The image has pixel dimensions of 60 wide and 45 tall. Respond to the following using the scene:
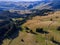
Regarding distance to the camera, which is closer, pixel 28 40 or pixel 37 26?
pixel 28 40

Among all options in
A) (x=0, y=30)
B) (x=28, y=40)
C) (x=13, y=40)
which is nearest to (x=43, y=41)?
(x=28, y=40)

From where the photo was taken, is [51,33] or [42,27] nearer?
[51,33]

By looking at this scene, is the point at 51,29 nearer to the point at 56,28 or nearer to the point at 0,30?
the point at 56,28

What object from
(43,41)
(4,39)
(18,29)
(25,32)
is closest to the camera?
(43,41)

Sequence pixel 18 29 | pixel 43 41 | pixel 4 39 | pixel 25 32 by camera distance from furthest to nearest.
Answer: pixel 18 29 < pixel 25 32 < pixel 4 39 < pixel 43 41

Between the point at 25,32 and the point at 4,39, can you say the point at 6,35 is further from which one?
the point at 25,32

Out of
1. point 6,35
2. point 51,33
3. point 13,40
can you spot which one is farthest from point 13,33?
point 51,33

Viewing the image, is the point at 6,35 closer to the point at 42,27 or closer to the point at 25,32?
the point at 25,32

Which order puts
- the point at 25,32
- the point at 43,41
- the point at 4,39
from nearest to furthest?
the point at 43,41 → the point at 4,39 → the point at 25,32
